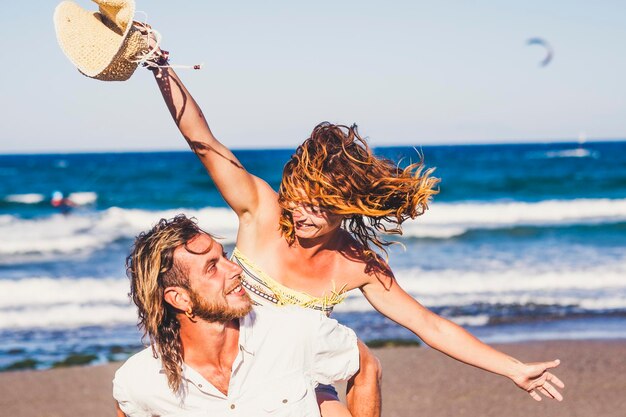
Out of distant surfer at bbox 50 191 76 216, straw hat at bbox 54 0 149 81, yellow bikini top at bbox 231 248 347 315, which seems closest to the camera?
straw hat at bbox 54 0 149 81

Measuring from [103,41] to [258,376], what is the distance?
1.53m

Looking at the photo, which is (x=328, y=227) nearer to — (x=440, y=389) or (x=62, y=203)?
(x=440, y=389)

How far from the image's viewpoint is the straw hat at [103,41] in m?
3.00

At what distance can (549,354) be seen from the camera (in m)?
7.50

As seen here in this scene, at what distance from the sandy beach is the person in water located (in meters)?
2.39

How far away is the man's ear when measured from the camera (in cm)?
321

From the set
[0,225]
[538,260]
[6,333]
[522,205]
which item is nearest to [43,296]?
[6,333]

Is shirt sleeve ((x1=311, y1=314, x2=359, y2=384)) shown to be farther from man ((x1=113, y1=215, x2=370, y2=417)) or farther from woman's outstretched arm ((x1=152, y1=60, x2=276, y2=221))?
woman's outstretched arm ((x1=152, y1=60, x2=276, y2=221))

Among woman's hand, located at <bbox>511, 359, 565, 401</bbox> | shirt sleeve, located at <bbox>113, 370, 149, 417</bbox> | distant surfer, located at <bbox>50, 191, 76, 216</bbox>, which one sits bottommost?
distant surfer, located at <bbox>50, 191, 76, 216</bbox>

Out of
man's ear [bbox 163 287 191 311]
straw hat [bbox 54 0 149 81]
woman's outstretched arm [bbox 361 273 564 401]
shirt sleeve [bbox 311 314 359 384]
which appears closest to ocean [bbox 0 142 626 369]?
woman's outstretched arm [bbox 361 273 564 401]

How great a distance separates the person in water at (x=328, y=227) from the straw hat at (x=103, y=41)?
34 centimetres

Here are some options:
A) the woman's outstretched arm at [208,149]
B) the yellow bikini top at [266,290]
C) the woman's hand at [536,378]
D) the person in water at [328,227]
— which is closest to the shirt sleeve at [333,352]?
the person in water at [328,227]

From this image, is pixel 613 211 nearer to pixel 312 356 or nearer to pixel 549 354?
pixel 549 354

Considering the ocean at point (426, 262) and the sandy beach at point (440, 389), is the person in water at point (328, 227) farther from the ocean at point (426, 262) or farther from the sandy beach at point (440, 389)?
the sandy beach at point (440, 389)
